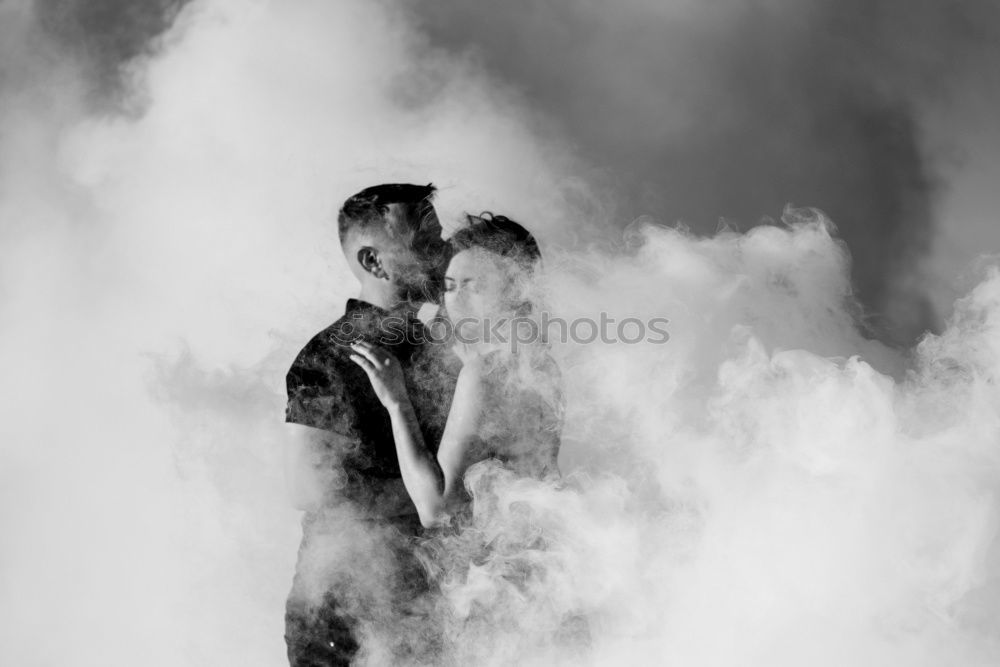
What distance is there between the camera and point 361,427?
2.71 metres

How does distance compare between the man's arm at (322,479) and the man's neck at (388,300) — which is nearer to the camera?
the man's arm at (322,479)

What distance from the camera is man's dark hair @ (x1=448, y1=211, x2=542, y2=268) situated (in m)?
2.92

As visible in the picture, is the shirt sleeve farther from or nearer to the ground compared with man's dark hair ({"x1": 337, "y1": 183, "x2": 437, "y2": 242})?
nearer to the ground

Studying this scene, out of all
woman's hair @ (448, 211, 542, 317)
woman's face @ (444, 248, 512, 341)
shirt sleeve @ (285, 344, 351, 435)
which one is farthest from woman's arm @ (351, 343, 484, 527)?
woman's hair @ (448, 211, 542, 317)

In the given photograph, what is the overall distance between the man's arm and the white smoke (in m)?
0.12

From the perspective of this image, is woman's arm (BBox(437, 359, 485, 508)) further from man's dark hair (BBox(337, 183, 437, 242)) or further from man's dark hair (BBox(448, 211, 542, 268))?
man's dark hair (BBox(337, 183, 437, 242))

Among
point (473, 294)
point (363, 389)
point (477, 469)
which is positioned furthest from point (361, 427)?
point (473, 294)

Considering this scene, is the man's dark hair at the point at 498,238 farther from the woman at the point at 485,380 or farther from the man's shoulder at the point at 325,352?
the man's shoulder at the point at 325,352

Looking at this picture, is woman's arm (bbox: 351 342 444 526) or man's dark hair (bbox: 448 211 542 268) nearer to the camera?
woman's arm (bbox: 351 342 444 526)

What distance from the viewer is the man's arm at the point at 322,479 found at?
107 inches

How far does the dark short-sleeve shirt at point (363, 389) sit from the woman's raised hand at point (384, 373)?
17mm

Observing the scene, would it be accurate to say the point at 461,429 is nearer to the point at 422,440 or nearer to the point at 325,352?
the point at 422,440

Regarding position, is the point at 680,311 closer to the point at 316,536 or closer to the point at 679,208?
the point at 679,208

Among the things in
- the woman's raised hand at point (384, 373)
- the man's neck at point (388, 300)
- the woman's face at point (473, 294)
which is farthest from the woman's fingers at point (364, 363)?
the woman's face at point (473, 294)
